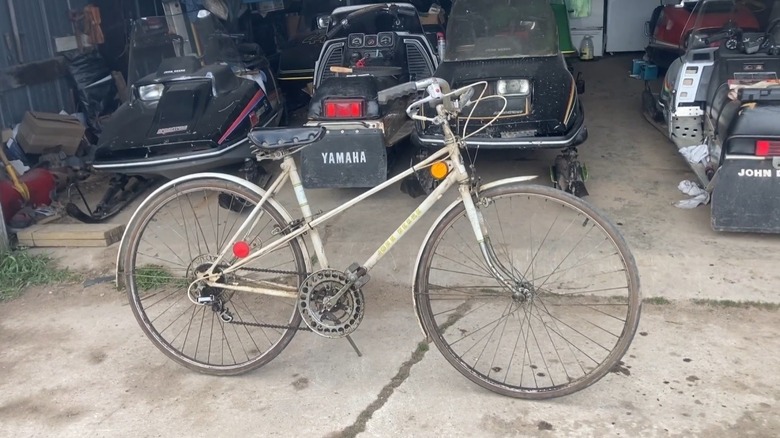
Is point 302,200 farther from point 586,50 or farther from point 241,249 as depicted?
point 586,50

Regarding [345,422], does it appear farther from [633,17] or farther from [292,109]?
[633,17]

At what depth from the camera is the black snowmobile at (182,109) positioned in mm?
6238

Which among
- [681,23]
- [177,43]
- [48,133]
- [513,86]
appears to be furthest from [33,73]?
[681,23]

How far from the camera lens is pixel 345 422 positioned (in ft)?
11.1

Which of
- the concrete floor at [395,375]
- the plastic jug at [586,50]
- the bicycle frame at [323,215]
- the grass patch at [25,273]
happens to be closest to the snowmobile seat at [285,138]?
the bicycle frame at [323,215]

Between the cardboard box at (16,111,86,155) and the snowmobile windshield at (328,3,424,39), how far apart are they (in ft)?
9.85

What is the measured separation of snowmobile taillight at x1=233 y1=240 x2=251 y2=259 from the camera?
146 inches

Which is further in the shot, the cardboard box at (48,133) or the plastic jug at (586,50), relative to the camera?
the plastic jug at (586,50)

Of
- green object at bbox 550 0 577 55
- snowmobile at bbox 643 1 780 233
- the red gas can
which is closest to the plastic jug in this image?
green object at bbox 550 0 577 55

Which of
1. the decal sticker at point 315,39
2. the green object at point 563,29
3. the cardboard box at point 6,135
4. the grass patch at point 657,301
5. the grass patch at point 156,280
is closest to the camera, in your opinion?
the grass patch at point 657,301

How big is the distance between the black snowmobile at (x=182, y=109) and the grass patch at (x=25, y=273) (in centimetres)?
75

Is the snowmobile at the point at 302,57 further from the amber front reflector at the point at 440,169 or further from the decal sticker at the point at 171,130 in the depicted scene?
the amber front reflector at the point at 440,169

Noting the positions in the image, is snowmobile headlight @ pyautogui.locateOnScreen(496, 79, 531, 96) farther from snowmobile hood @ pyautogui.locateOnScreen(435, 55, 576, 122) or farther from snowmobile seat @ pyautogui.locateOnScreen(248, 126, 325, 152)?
snowmobile seat @ pyautogui.locateOnScreen(248, 126, 325, 152)

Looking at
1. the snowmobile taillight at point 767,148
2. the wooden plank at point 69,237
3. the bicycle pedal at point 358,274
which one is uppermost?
the snowmobile taillight at point 767,148
